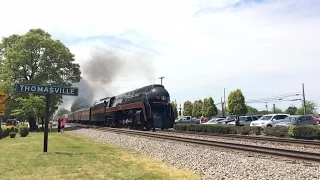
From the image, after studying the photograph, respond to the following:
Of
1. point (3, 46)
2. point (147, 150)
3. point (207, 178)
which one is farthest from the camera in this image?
point (3, 46)

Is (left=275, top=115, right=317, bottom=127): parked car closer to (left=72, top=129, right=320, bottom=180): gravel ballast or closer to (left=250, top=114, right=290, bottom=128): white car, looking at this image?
(left=250, top=114, right=290, bottom=128): white car

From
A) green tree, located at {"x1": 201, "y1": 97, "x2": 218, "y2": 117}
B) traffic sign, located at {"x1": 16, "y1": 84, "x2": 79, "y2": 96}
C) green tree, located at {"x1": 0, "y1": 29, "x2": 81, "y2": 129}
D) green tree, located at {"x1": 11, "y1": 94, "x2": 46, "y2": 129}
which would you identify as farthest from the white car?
green tree, located at {"x1": 201, "y1": 97, "x2": 218, "y2": 117}

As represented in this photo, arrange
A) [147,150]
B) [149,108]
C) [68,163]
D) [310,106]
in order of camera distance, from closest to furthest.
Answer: [68,163]
[147,150]
[149,108]
[310,106]

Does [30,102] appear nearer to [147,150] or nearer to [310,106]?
[147,150]

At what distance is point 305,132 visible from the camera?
23.2m

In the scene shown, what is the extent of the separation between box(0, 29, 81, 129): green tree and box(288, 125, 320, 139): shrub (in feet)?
109

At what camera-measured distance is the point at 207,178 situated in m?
9.40

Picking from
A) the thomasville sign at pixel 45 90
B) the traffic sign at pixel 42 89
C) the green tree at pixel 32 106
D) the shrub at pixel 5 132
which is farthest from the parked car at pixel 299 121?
the green tree at pixel 32 106

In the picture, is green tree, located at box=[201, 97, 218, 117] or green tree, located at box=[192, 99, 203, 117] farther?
green tree, located at box=[192, 99, 203, 117]

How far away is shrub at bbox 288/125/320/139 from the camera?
888 inches

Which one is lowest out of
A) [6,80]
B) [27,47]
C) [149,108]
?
[149,108]


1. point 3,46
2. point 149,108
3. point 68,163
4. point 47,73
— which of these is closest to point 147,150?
point 68,163

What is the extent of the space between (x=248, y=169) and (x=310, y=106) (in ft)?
493

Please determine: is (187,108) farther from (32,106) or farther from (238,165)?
(238,165)
